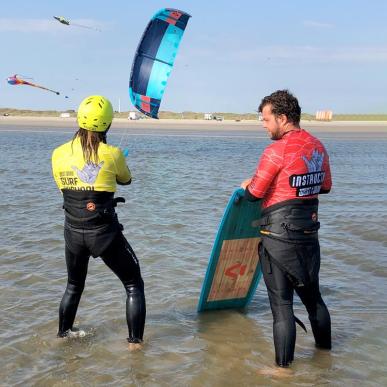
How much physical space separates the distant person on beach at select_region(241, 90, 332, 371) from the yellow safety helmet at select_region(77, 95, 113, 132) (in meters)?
1.12

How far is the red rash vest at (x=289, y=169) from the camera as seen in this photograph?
341 cm

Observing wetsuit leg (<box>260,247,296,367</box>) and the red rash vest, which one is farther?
wetsuit leg (<box>260,247,296,367</box>)

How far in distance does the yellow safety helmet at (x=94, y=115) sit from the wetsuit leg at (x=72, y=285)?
935 mm

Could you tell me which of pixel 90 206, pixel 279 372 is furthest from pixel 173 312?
pixel 90 206

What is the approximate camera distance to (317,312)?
3869 millimetres

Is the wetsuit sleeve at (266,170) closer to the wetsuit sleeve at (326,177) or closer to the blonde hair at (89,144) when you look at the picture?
the wetsuit sleeve at (326,177)

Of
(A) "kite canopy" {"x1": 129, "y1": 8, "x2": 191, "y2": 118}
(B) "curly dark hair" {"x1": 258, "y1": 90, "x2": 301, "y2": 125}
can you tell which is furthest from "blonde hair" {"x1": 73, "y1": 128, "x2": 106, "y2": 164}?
(A) "kite canopy" {"x1": 129, "y1": 8, "x2": 191, "y2": 118}

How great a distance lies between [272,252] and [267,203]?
34 cm

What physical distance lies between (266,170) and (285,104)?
47 cm

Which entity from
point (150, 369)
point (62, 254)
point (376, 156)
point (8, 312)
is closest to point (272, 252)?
point (150, 369)

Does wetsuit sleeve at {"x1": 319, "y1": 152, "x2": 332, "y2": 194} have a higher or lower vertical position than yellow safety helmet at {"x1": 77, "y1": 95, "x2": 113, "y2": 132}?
lower

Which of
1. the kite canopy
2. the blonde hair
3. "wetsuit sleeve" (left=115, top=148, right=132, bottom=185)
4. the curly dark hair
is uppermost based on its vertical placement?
the kite canopy

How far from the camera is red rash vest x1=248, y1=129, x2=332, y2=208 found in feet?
11.2

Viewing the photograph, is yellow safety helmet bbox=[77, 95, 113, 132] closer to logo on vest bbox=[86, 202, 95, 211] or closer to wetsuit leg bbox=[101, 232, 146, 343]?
logo on vest bbox=[86, 202, 95, 211]
